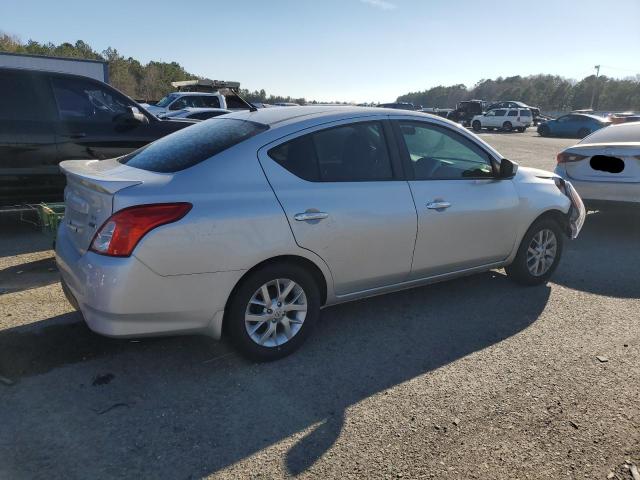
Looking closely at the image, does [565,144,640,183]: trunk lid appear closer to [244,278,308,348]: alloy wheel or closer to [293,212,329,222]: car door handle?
[293,212,329,222]: car door handle

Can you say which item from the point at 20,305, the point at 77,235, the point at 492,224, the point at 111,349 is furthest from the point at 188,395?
the point at 492,224

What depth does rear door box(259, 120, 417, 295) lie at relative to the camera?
3.26 meters

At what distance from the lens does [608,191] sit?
6.59 m

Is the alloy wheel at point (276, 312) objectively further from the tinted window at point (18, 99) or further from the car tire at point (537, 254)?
the tinted window at point (18, 99)

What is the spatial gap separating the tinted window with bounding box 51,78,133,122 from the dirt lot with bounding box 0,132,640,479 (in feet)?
8.98

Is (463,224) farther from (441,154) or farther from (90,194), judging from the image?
(90,194)

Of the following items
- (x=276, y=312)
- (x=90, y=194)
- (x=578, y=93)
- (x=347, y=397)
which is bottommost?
(x=578, y=93)

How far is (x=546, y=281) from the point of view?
4.93 m

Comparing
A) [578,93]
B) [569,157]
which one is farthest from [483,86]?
[569,157]

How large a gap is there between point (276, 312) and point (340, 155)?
120cm

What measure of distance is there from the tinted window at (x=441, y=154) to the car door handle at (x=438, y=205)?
215 mm

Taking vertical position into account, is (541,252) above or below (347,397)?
above

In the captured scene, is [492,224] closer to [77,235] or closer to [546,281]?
[546,281]

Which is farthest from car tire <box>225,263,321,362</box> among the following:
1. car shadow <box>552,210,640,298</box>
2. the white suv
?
the white suv
